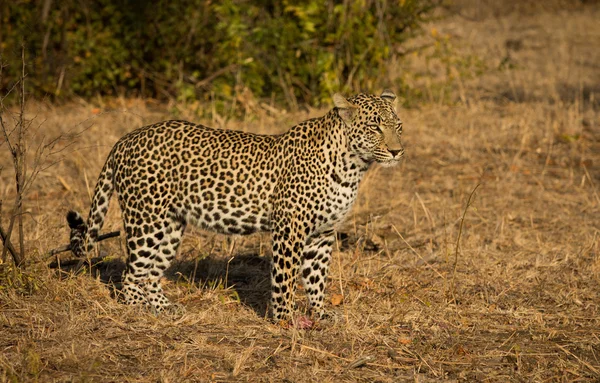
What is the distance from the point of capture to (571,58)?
63.1 feet

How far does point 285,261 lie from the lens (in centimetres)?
699

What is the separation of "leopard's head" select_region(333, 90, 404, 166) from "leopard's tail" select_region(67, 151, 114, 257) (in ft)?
6.87

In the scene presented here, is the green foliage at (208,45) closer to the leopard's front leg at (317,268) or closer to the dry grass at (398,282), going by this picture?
the dry grass at (398,282)

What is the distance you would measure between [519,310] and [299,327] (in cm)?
199

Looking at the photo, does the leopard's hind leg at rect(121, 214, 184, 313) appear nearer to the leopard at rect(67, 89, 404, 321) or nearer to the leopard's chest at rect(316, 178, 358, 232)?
the leopard at rect(67, 89, 404, 321)

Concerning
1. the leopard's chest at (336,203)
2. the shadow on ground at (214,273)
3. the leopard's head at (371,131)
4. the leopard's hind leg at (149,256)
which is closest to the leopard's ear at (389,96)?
the leopard's head at (371,131)

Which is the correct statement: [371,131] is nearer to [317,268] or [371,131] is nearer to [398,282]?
[317,268]

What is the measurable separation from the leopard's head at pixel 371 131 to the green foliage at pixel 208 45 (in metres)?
6.66

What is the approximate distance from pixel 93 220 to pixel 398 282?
2824 millimetres

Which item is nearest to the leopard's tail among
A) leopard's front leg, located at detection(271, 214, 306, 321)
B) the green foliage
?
leopard's front leg, located at detection(271, 214, 306, 321)

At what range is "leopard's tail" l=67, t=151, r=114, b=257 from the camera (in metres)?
7.25

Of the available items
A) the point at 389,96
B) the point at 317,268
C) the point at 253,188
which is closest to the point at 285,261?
the point at 317,268

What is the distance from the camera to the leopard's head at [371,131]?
22.5 feet

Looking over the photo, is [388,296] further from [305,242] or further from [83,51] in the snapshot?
[83,51]
